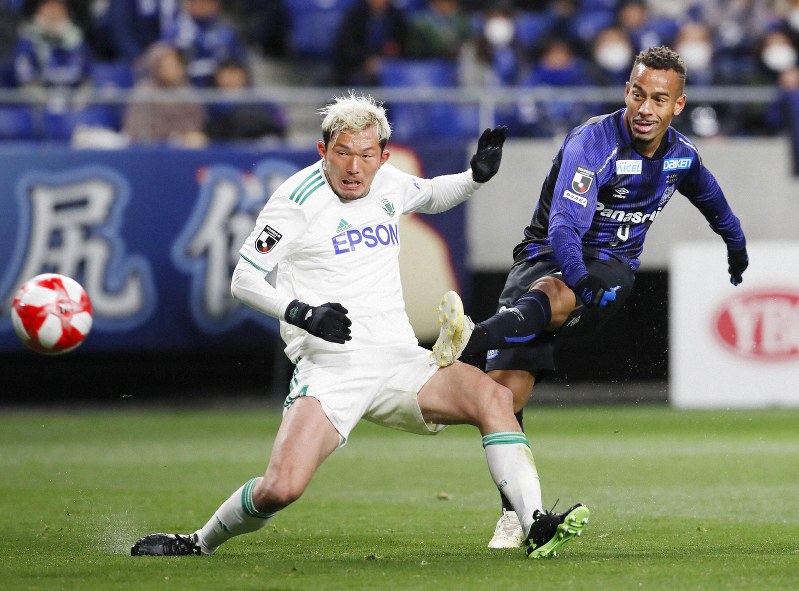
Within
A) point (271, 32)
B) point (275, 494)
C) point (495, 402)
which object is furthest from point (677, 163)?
point (271, 32)

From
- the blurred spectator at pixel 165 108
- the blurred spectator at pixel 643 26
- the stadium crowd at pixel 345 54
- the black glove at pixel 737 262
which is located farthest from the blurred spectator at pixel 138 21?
the black glove at pixel 737 262

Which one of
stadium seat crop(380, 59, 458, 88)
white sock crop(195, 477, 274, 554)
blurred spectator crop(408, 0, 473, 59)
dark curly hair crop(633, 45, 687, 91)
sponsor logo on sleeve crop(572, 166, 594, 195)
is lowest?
white sock crop(195, 477, 274, 554)

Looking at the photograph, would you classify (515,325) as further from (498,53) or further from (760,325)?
(498,53)

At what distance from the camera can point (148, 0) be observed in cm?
1518

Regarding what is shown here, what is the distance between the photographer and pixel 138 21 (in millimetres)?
15211

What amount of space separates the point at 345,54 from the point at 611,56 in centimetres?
279

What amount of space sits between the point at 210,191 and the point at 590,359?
14.4 ft

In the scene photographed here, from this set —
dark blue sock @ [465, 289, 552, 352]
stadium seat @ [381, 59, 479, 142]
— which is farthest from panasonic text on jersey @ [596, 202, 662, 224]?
stadium seat @ [381, 59, 479, 142]

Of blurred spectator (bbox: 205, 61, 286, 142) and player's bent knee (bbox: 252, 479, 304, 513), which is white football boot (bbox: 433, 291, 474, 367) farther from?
blurred spectator (bbox: 205, 61, 286, 142)

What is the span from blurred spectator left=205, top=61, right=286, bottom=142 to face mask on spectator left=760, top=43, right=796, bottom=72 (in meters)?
5.18

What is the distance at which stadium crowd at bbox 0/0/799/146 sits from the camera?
14.1m

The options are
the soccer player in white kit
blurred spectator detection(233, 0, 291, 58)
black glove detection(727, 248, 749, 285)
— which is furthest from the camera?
blurred spectator detection(233, 0, 291, 58)

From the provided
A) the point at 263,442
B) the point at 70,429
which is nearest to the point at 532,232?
the point at 263,442

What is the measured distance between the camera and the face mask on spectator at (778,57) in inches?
599
